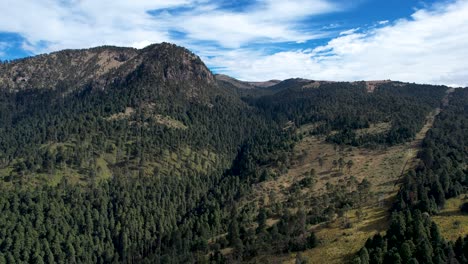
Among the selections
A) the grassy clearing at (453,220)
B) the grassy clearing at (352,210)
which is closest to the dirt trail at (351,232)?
the grassy clearing at (352,210)

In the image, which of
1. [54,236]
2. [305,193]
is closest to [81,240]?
[54,236]

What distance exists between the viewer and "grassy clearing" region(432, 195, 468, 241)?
341ft

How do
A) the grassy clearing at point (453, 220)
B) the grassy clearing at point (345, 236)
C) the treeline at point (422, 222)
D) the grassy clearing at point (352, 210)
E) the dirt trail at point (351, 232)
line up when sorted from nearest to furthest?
the treeline at point (422, 222)
the grassy clearing at point (453, 220)
the grassy clearing at point (345, 236)
the dirt trail at point (351, 232)
the grassy clearing at point (352, 210)

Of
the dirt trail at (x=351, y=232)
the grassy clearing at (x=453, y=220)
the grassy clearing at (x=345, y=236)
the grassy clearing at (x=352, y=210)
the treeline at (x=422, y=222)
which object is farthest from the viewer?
the grassy clearing at (x=352, y=210)

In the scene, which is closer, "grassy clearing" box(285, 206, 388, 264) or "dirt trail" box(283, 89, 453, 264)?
"grassy clearing" box(285, 206, 388, 264)

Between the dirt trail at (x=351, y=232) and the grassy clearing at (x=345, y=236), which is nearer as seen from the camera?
the grassy clearing at (x=345, y=236)

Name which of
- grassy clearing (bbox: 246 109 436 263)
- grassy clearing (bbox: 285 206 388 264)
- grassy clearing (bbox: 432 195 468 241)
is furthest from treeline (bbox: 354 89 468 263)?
grassy clearing (bbox: 246 109 436 263)

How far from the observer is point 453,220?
373 feet

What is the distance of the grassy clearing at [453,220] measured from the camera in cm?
10379

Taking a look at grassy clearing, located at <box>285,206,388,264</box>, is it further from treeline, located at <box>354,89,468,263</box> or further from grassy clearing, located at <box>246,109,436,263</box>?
treeline, located at <box>354,89,468,263</box>

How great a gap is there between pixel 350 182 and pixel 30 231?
14529cm

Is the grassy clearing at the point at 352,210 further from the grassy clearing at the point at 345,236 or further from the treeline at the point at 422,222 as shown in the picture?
the treeline at the point at 422,222

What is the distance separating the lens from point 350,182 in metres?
176

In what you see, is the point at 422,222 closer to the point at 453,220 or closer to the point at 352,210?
the point at 453,220
